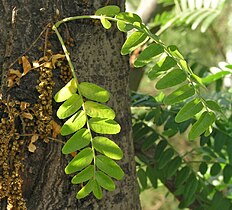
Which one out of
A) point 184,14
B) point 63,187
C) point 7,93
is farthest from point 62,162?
point 184,14

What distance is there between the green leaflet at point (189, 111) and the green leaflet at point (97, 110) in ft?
0.34

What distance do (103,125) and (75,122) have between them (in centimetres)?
4

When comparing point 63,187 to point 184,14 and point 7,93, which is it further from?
point 184,14

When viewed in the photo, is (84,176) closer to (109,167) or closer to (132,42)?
(109,167)

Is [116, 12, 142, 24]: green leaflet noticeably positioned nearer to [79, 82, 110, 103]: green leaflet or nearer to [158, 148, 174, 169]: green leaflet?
[79, 82, 110, 103]: green leaflet

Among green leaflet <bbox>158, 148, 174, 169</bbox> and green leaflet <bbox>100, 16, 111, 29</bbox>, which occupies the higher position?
green leaflet <bbox>100, 16, 111, 29</bbox>

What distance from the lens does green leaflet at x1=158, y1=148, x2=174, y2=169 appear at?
4.92 feet

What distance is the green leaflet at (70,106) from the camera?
913 millimetres

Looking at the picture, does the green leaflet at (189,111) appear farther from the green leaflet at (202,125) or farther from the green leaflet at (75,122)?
the green leaflet at (75,122)

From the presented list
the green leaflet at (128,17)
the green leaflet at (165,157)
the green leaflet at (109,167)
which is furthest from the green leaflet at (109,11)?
the green leaflet at (165,157)

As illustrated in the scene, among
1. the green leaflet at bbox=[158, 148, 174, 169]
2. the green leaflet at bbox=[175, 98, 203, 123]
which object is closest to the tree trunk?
the green leaflet at bbox=[175, 98, 203, 123]

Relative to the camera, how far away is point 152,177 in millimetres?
1580

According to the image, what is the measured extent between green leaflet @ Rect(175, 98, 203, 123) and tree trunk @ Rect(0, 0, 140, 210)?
165 mm

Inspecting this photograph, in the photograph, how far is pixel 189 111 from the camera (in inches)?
37.3
